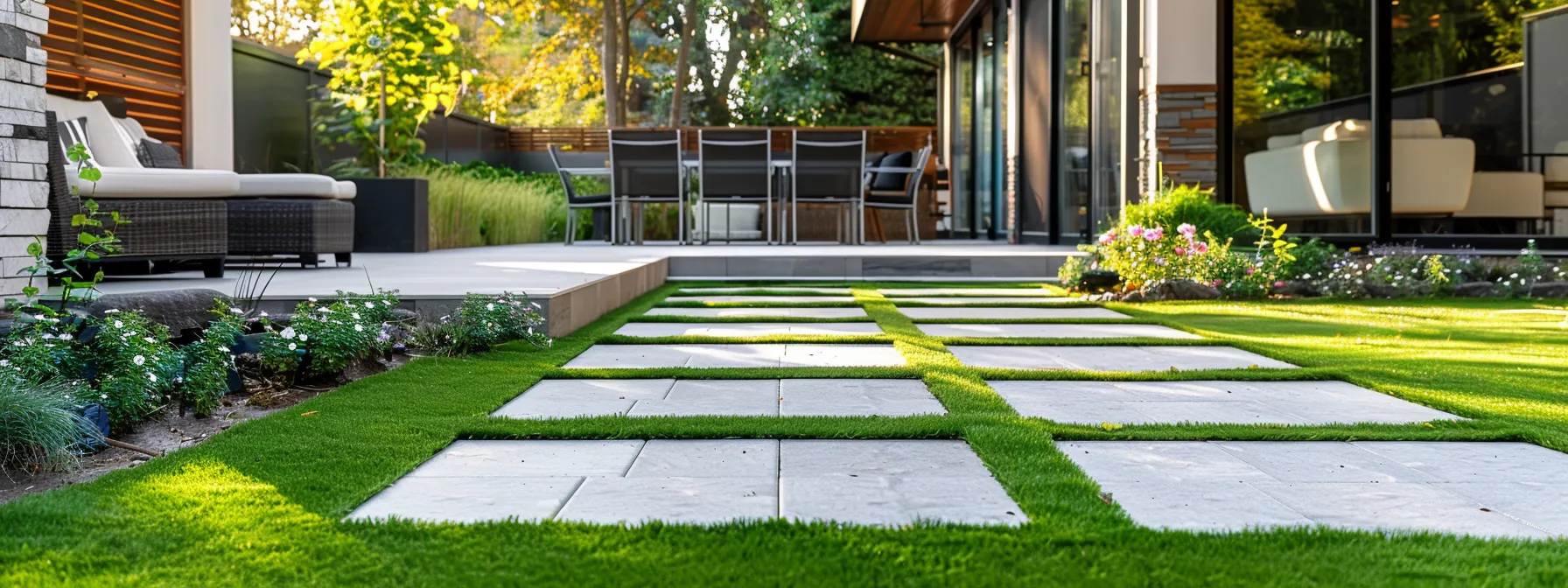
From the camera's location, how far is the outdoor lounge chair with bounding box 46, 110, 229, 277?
185 inches

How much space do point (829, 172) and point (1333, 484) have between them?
8.88m

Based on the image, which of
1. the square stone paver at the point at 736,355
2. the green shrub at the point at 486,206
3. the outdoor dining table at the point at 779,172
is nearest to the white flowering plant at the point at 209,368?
the square stone paver at the point at 736,355

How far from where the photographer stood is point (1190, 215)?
686 cm

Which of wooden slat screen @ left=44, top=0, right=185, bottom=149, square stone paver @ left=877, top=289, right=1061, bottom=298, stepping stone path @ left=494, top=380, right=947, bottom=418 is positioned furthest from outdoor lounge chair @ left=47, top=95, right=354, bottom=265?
stepping stone path @ left=494, top=380, right=947, bottom=418

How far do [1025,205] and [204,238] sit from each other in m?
7.66

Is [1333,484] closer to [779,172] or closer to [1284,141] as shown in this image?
[1284,141]

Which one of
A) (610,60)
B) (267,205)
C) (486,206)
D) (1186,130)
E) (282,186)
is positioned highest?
(610,60)

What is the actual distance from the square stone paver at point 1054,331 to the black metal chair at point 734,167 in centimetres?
567

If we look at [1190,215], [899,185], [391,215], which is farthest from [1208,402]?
[899,185]

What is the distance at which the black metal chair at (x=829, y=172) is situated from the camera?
34.4 feet

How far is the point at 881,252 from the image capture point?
8477 mm

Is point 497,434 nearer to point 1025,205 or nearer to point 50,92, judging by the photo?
point 50,92

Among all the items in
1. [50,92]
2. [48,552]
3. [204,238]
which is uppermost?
[50,92]

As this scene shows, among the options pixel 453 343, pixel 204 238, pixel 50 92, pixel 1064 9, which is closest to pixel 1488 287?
pixel 1064 9
